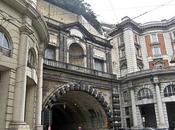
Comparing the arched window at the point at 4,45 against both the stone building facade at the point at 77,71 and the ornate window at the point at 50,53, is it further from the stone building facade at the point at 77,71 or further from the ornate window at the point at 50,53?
the ornate window at the point at 50,53

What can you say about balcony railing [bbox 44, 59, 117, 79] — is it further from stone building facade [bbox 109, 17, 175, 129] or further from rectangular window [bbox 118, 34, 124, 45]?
rectangular window [bbox 118, 34, 124, 45]

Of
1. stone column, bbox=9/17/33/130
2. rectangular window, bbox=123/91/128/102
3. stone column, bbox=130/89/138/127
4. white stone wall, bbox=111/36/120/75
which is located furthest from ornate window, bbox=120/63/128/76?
stone column, bbox=9/17/33/130

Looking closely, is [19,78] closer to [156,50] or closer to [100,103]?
[100,103]

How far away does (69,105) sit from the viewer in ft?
95.7

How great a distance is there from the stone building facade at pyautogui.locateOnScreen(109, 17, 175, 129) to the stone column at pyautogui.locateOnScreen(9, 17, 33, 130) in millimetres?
19049

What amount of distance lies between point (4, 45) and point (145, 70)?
20901mm

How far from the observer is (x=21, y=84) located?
46.1 feet

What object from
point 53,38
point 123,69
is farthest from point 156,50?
point 53,38

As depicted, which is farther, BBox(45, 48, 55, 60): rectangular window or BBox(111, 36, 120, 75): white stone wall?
BBox(111, 36, 120, 75): white stone wall

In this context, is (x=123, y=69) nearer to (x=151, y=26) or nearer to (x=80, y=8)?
(x=151, y=26)

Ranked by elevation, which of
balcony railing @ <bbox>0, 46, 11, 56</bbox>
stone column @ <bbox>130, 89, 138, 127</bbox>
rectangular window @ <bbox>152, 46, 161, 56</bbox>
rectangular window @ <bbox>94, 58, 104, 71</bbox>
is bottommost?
stone column @ <bbox>130, 89, 138, 127</bbox>

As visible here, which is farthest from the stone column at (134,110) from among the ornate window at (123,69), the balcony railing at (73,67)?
the ornate window at (123,69)

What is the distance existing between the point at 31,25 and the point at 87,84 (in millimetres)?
12379

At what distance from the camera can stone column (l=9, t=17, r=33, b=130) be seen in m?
13.4
